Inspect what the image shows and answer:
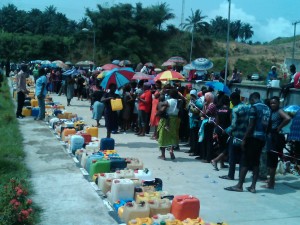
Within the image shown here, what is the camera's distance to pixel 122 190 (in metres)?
6.47

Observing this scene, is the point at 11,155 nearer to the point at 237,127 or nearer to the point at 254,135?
the point at 237,127

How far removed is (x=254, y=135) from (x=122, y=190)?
258cm

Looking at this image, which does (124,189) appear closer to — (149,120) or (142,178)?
(142,178)

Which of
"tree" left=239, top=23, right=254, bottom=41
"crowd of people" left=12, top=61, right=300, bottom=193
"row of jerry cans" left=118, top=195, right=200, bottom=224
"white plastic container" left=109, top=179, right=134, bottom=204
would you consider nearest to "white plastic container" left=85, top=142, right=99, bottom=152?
"crowd of people" left=12, top=61, right=300, bottom=193

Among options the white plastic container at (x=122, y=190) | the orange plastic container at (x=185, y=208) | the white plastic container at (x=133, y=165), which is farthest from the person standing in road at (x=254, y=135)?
the white plastic container at (x=122, y=190)

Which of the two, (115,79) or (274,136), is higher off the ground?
(115,79)

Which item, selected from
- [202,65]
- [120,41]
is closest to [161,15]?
[120,41]

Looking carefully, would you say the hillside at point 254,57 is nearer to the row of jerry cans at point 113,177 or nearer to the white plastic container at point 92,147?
the white plastic container at point 92,147

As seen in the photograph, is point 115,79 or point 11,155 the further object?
point 115,79

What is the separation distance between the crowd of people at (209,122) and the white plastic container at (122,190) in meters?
2.12

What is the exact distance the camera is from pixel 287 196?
7465 mm

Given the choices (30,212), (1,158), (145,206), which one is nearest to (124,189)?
(145,206)

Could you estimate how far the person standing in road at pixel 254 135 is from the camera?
723cm

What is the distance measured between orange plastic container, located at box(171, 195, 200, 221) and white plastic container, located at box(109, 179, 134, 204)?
84cm
